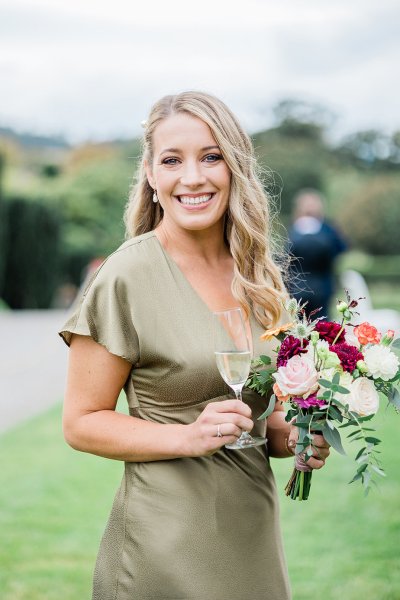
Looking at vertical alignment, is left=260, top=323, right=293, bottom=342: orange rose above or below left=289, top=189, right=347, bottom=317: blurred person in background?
below

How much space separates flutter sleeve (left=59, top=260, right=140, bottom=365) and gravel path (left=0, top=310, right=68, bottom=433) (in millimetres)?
6916

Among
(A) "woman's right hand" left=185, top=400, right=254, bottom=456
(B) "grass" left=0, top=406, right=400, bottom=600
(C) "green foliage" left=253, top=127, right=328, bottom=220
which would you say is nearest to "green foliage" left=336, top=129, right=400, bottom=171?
(C) "green foliage" left=253, top=127, right=328, bottom=220

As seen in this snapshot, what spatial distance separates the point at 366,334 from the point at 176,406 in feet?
1.89

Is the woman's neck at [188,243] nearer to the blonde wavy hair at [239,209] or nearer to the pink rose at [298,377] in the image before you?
the blonde wavy hair at [239,209]

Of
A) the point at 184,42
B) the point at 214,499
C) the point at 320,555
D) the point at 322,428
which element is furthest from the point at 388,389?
the point at 184,42

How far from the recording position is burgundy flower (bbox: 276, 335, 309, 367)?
2.40 metres

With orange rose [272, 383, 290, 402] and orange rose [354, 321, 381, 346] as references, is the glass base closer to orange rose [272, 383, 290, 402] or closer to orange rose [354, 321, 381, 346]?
orange rose [272, 383, 290, 402]

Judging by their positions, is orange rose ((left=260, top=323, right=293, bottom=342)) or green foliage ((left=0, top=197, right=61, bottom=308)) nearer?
orange rose ((left=260, top=323, right=293, bottom=342))

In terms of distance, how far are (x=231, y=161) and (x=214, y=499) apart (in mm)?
1002

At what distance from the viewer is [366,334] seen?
2469 millimetres

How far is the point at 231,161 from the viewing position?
269cm

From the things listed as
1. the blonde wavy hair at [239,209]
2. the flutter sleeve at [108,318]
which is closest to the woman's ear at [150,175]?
the blonde wavy hair at [239,209]

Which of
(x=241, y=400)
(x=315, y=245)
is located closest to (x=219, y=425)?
(x=241, y=400)

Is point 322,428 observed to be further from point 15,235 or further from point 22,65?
point 22,65
